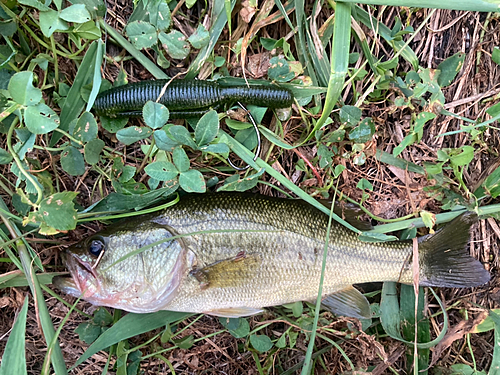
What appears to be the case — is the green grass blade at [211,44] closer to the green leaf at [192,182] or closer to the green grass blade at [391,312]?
the green leaf at [192,182]

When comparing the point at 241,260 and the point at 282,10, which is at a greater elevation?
the point at 282,10

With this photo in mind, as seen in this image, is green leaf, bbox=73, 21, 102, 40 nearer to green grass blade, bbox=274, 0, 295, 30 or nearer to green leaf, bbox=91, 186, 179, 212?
green leaf, bbox=91, 186, 179, 212

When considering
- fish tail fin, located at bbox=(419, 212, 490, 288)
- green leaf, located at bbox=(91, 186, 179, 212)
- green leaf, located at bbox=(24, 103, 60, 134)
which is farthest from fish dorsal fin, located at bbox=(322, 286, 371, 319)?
green leaf, located at bbox=(24, 103, 60, 134)

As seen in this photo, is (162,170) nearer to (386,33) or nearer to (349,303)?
(349,303)

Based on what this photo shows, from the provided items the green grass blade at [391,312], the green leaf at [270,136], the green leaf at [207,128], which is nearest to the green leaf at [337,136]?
the green leaf at [270,136]

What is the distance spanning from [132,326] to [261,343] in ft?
3.08

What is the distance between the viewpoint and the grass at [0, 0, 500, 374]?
202 centimetres

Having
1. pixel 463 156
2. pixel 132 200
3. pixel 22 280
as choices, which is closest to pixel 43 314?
pixel 22 280

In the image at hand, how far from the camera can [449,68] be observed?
2.38 meters

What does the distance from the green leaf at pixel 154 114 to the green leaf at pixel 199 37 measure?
48 cm

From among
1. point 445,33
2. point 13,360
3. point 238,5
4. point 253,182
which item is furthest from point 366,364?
point 238,5

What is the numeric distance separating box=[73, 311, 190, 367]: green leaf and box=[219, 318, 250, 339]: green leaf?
308mm

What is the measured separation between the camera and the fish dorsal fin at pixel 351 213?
2371 mm

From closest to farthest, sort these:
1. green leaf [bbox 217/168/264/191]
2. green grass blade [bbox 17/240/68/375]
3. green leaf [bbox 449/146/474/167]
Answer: green grass blade [bbox 17/240/68/375] < green leaf [bbox 217/168/264/191] < green leaf [bbox 449/146/474/167]
